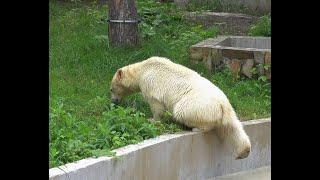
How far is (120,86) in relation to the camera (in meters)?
7.48

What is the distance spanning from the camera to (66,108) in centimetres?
699

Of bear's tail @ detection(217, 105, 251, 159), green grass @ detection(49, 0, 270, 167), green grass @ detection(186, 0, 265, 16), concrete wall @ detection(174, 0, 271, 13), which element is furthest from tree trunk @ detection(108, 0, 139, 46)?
concrete wall @ detection(174, 0, 271, 13)

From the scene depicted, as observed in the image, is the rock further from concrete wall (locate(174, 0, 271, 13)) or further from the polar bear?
concrete wall (locate(174, 0, 271, 13))

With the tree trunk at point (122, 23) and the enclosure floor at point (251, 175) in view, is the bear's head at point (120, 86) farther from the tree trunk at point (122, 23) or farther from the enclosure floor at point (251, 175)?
the tree trunk at point (122, 23)

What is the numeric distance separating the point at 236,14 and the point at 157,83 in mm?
7569

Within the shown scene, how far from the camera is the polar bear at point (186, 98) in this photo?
6461 mm

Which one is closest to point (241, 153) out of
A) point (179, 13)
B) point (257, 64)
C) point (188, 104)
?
point (188, 104)

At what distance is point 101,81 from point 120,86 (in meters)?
1.01

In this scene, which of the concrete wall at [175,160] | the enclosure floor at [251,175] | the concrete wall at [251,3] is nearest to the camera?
the concrete wall at [175,160]

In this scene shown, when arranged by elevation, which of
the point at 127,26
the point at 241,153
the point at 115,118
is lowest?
the point at 241,153

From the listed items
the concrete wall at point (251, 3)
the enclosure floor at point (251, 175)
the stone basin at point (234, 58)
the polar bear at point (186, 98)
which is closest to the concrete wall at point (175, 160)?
the enclosure floor at point (251, 175)

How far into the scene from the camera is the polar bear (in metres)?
6.46

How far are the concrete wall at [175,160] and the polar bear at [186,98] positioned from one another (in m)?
0.22
